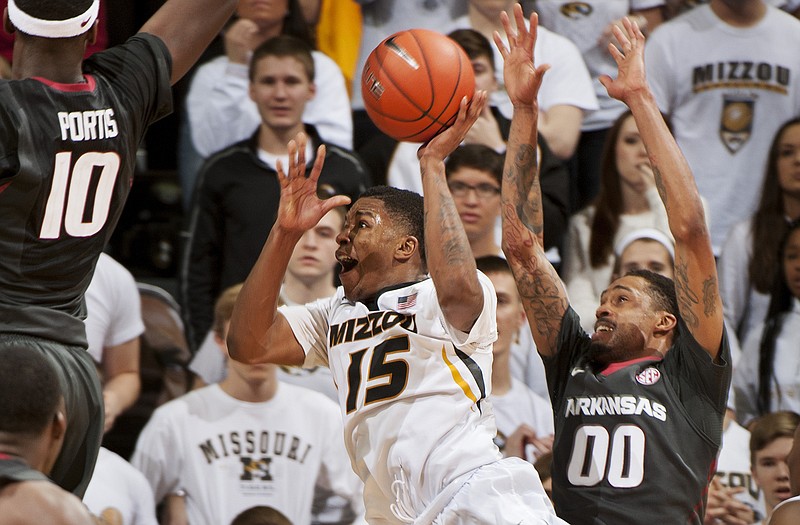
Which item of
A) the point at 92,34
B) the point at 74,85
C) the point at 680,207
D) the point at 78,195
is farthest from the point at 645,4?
the point at 78,195

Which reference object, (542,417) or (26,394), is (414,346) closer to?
(26,394)

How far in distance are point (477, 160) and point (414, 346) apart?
8.81ft

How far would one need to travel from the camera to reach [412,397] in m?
4.14

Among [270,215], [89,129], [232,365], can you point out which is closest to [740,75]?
[270,215]

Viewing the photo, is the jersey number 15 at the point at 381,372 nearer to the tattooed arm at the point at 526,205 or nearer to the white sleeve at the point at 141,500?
the tattooed arm at the point at 526,205

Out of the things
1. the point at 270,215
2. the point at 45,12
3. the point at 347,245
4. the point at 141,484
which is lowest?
the point at 141,484

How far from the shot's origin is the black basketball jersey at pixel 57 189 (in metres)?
3.56

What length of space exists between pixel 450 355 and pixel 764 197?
3510 mm

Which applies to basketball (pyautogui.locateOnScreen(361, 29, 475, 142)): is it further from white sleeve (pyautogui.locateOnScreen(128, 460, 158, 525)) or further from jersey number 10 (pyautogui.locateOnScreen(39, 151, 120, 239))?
white sleeve (pyautogui.locateOnScreen(128, 460, 158, 525))

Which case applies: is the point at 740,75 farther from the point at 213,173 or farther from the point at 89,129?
the point at 89,129

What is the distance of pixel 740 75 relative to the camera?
7.48 m

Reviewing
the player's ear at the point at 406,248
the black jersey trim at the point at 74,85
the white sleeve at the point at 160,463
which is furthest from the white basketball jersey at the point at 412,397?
the white sleeve at the point at 160,463

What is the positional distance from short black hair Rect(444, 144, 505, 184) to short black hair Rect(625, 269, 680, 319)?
6.26 ft

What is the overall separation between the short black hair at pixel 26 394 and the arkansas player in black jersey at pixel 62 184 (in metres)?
0.33
